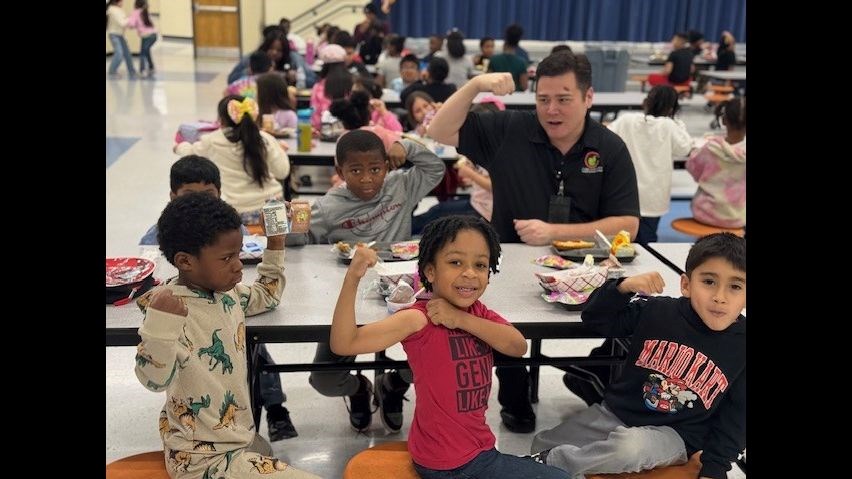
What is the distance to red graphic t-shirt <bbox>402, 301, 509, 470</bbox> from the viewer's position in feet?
6.72

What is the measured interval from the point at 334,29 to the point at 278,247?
8.99m

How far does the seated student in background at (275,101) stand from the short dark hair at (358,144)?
246 cm

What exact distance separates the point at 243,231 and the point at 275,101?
2.81 m

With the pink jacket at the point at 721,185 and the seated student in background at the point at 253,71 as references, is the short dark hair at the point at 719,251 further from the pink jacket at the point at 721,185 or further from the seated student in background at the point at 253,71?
the seated student in background at the point at 253,71

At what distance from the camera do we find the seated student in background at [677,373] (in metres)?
2.15

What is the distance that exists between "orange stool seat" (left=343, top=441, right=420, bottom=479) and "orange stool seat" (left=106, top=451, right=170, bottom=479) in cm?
48

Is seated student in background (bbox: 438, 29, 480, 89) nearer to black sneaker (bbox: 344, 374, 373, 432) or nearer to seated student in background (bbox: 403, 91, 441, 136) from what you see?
seated student in background (bbox: 403, 91, 441, 136)

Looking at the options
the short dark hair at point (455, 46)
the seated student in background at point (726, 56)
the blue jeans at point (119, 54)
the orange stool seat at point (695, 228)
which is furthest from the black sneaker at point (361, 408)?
the blue jeans at point (119, 54)

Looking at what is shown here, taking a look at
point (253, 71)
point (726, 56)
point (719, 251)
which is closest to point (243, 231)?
point (719, 251)

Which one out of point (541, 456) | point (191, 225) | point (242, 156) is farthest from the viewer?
point (242, 156)

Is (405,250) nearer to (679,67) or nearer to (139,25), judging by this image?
(679,67)

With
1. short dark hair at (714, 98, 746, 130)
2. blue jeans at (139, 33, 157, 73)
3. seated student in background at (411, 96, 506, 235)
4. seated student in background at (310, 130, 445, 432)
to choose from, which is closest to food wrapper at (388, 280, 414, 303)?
seated student in background at (310, 130, 445, 432)

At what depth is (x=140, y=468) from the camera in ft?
6.69
